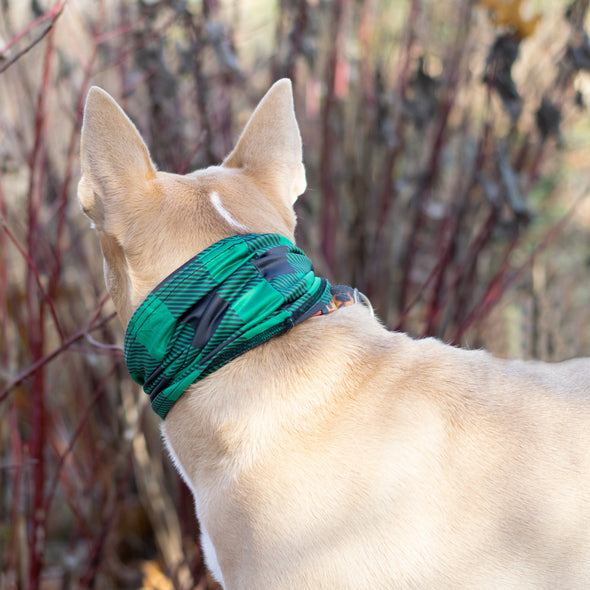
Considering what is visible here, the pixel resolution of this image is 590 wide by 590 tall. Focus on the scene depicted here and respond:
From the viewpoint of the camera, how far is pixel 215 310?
1.35 metres

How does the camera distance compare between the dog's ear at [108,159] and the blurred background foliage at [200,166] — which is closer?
the dog's ear at [108,159]

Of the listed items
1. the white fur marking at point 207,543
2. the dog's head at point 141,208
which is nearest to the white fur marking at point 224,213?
the dog's head at point 141,208

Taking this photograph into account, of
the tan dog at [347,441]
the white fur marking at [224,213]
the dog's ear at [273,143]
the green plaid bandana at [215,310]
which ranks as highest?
the dog's ear at [273,143]

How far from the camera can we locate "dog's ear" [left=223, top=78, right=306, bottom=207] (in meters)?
1.73

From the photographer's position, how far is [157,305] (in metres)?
1.38

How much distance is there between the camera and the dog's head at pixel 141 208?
1445 mm

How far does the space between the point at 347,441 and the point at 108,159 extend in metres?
0.87

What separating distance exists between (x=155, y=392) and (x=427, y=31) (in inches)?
124

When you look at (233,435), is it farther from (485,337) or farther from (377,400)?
(485,337)

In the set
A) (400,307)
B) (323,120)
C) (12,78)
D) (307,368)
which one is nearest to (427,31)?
(323,120)

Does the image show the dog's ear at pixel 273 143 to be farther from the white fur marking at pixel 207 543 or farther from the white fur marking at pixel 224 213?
the white fur marking at pixel 207 543

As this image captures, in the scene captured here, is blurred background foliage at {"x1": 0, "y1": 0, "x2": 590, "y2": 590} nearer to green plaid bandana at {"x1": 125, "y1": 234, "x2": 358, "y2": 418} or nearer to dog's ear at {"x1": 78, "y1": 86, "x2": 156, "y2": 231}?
dog's ear at {"x1": 78, "y1": 86, "x2": 156, "y2": 231}

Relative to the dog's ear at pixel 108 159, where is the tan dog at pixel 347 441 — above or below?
below

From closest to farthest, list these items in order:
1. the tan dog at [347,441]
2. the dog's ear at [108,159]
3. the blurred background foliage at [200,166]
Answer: the tan dog at [347,441] < the dog's ear at [108,159] < the blurred background foliage at [200,166]
